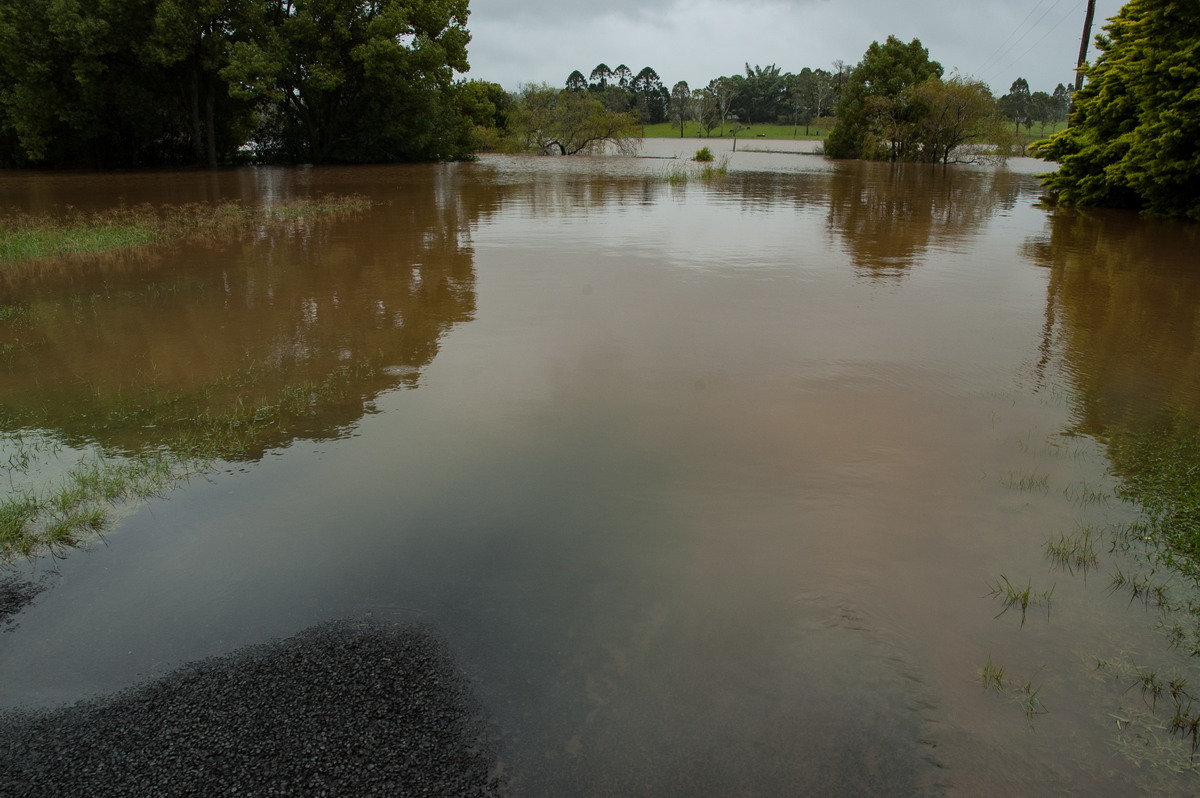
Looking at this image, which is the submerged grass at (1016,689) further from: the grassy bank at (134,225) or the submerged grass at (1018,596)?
the grassy bank at (134,225)

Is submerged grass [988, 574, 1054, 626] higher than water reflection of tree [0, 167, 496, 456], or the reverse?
water reflection of tree [0, 167, 496, 456]

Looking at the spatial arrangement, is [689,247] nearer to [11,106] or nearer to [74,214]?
[74,214]

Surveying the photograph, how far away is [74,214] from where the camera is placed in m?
18.5

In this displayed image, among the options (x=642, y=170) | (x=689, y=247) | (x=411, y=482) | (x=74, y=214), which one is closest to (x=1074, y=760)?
(x=411, y=482)

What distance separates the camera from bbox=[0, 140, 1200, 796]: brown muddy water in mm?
3525

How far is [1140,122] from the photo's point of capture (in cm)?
1867

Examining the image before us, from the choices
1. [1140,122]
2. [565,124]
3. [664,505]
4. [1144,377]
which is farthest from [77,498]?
[565,124]

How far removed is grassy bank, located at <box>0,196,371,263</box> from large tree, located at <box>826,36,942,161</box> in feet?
130

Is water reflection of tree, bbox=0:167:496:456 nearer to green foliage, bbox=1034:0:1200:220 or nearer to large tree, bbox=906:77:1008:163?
green foliage, bbox=1034:0:1200:220

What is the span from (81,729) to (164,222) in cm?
1610

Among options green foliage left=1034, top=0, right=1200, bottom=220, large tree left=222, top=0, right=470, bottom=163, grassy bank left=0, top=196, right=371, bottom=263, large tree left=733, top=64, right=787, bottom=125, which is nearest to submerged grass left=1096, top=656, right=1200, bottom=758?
grassy bank left=0, top=196, right=371, bottom=263

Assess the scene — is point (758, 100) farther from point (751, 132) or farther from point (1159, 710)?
point (1159, 710)

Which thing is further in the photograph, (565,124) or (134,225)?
(565,124)

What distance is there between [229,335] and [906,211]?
18.4 m
